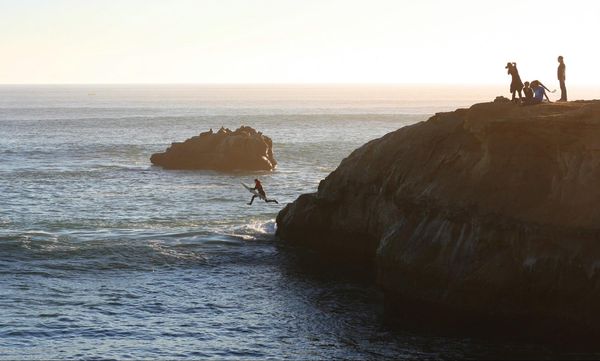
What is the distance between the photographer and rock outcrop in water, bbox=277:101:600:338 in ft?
137

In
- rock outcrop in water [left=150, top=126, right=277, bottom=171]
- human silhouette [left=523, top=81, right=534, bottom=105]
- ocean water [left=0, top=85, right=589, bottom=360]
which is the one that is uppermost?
human silhouette [left=523, top=81, right=534, bottom=105]

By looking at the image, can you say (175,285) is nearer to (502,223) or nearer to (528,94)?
(502,223)

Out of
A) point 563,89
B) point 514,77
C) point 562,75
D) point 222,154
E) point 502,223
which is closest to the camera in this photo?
point 502,223

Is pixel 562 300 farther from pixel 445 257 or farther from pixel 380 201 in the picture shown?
pixel 380 201

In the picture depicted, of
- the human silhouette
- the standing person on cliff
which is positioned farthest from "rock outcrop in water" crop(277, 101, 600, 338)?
the standing person on cliff

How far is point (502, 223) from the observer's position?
44.6 meters

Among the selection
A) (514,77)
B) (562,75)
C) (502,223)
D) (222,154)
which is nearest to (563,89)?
(562,75)

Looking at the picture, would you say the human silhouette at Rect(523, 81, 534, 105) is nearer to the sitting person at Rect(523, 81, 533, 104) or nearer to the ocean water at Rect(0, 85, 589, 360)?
the sitting person at Rect(523, 81, 533, 104)

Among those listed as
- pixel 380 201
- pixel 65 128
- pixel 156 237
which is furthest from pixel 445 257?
pixel 65 128

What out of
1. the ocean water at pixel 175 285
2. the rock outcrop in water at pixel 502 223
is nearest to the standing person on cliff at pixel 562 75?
the rock outcrop in water at pixel 502 223

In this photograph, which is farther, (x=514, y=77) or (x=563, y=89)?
(x=563, y=89)

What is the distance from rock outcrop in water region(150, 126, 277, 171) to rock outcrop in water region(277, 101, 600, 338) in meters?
56.8

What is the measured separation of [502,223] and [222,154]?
6914 centimetres

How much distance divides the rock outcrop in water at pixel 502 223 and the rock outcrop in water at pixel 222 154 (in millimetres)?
56761
